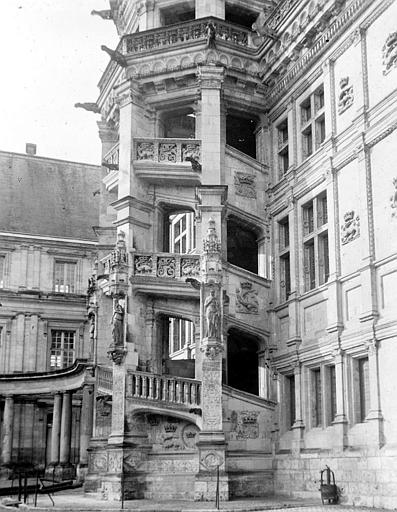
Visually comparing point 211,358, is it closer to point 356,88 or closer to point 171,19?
point 356,88

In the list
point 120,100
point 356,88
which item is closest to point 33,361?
point 120,100

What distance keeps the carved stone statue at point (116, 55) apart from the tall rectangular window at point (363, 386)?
1170cm

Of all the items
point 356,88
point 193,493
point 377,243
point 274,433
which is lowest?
point 193,493

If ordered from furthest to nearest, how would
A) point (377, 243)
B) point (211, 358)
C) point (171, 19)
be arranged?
point (171, 19)
point (211, 358)
point (377, 243)

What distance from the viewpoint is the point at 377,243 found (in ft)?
61.3

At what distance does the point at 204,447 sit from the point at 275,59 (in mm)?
11206

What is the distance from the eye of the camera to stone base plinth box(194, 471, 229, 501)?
20281mm

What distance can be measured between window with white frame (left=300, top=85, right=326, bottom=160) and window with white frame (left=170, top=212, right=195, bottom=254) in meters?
7.34

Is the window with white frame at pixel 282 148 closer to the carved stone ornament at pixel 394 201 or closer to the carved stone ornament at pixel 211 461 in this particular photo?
the carved stone ornament at pixel 394 201

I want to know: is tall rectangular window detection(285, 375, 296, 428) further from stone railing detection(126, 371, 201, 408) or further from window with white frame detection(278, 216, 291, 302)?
stone railing detection(126, 371, 201, 408)

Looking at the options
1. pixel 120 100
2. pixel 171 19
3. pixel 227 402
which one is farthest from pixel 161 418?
pixel 171 19

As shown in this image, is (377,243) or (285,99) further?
(285,99)

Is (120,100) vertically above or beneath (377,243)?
above

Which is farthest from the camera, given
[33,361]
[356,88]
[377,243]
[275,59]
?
[33,361]
